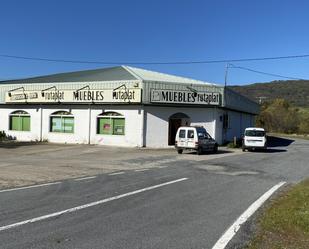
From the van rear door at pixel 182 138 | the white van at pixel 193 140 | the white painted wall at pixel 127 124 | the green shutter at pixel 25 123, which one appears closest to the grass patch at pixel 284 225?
the white van at pixel 193 140

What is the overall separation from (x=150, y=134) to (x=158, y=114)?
1677 mm

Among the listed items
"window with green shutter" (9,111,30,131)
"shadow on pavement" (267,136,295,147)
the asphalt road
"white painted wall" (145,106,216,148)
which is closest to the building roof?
"white painted wall" (145,106,216,148)

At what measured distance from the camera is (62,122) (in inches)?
1535

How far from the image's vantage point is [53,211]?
9625 mm

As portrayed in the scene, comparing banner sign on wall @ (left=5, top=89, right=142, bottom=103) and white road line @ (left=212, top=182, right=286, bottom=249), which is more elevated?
banner sign on wall @ (left=5, top=89, right=142, bottom=103)

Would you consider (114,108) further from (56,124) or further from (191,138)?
(191,138)

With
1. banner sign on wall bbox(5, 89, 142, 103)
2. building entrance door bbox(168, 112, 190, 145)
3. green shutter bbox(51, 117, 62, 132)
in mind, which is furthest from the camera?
green shutter bbox(51, 117, 62, 132)

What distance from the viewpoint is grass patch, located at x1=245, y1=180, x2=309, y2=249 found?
23.3 feet

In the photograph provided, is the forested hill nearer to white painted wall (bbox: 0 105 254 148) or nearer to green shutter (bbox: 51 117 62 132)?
white painted wall (bbox: 0 105 254 148)

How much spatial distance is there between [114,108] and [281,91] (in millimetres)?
94133

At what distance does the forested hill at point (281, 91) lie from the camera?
11264 centimetres

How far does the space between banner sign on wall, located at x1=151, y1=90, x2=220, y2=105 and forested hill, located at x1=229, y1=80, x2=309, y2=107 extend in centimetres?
7361

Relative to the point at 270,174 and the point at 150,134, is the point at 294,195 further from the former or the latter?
the point at 150,134

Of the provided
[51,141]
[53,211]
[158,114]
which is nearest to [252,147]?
[158,114]
